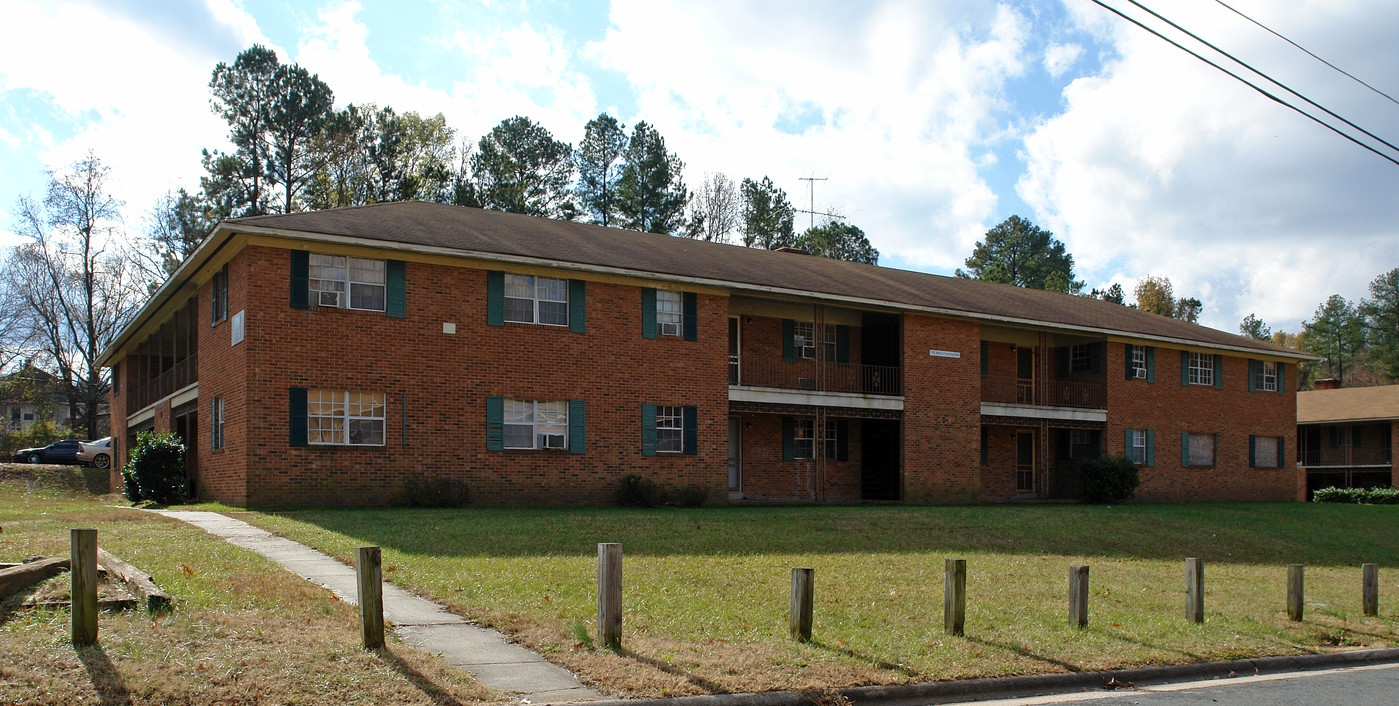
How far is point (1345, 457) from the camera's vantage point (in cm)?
4497

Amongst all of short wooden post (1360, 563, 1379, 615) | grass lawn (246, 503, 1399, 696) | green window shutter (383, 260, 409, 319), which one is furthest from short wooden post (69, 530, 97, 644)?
green window shutter (383, 260, 409, 319)

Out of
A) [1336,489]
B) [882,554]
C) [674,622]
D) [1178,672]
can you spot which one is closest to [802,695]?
[674,622]

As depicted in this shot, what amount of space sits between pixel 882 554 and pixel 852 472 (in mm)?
13915

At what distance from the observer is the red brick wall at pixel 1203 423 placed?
31.7 m

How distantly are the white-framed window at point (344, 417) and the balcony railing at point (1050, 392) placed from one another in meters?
17.5

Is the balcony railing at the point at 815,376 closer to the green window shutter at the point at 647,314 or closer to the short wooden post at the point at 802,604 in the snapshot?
the green window shutter at the point at 647,314

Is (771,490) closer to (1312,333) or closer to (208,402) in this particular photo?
(208,402)

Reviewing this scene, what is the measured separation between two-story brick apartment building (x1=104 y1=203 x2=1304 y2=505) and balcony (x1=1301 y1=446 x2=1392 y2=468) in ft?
44.1

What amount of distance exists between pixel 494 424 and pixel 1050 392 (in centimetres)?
1789

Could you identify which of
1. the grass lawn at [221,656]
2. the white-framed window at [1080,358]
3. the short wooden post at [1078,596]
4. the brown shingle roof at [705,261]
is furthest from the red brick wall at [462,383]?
the white-framed window at [1080,358]


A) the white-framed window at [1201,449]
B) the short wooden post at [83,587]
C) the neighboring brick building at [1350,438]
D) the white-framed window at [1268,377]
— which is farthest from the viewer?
→ the neighboring brick building at [1350,438]

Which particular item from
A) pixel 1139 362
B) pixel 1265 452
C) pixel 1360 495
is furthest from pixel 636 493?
pixel 1360 495

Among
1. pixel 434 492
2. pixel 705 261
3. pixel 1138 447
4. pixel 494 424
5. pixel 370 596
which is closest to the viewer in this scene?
pixel 370 596

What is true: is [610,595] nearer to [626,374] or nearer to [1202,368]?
[626,374]
